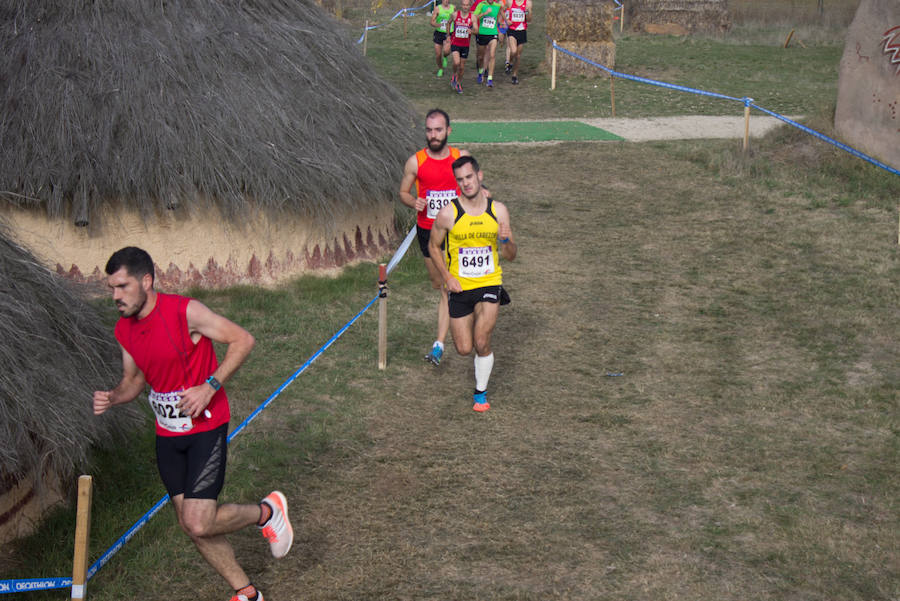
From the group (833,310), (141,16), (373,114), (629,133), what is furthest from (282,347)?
(629,133)

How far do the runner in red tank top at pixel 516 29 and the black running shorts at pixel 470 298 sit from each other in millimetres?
14315

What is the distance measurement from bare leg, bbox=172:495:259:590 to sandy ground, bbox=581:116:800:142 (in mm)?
12535

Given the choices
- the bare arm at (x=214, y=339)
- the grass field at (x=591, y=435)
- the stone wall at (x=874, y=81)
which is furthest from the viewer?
the stone wall at (x=874, y=81)

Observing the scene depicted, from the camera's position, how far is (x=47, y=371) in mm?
5566

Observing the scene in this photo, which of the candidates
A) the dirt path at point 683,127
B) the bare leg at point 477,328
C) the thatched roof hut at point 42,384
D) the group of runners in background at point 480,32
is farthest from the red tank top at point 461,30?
the thatched roof hut at point 42,384

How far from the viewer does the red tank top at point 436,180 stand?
27.6ft

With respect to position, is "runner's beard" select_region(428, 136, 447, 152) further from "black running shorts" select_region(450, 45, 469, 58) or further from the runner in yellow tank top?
"black running shorts" select_region(450, 45, 469, 58)

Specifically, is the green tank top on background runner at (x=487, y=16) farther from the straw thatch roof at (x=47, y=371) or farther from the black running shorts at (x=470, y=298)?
the straw thatch roof at (x=47, y=371)

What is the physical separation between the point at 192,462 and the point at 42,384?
125 cm

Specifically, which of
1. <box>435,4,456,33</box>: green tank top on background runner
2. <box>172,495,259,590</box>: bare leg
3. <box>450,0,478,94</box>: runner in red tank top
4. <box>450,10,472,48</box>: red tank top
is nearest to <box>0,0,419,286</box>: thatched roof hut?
<box>172,495,259,590</box>: bare leg

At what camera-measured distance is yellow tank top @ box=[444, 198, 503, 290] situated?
7156 mm

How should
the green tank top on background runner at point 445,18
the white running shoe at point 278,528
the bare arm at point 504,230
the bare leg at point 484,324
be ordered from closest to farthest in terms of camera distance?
the white running shoe at point 278,528, the bare arm at point 504,230, the bare leg at point 484,324, the green tank top on background runner at point 445,18

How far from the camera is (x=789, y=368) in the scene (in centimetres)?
806

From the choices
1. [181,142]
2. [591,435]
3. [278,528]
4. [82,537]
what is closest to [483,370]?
[591,435]
